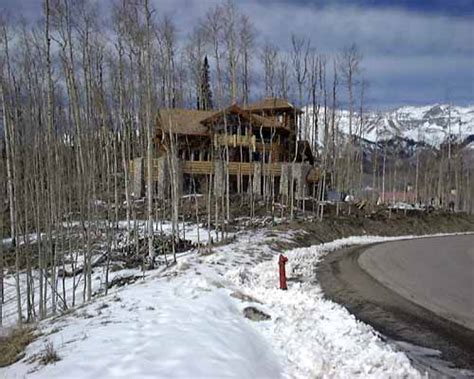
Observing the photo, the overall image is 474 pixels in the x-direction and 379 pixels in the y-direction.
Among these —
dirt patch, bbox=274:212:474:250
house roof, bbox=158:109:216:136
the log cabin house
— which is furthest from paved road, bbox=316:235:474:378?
house roof, bbox=158:109:216:136

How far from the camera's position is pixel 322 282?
15.0 metres

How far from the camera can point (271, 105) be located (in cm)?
4406

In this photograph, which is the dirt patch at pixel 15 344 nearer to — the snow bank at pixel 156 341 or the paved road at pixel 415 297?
the snow bank at pixel 156 341

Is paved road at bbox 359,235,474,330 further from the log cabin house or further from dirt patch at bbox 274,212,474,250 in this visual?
the log cabin house

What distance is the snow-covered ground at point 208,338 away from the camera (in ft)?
21.6

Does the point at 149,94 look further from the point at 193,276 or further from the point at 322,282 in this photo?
the point at 322,282

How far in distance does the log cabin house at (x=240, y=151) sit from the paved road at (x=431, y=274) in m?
13.8

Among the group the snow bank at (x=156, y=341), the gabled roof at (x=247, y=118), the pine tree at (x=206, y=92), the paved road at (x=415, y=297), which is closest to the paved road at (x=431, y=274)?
the paved road at (x=415, y=297)

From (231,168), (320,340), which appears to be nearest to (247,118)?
(231,168)

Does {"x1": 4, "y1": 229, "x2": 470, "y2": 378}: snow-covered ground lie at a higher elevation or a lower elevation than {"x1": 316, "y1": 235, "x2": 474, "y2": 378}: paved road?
higher

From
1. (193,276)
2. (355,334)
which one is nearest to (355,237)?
(193,276)

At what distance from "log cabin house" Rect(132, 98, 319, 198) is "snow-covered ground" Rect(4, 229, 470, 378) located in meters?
24.3

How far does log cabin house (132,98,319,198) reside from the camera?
37.2m

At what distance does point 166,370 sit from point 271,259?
527 inches
